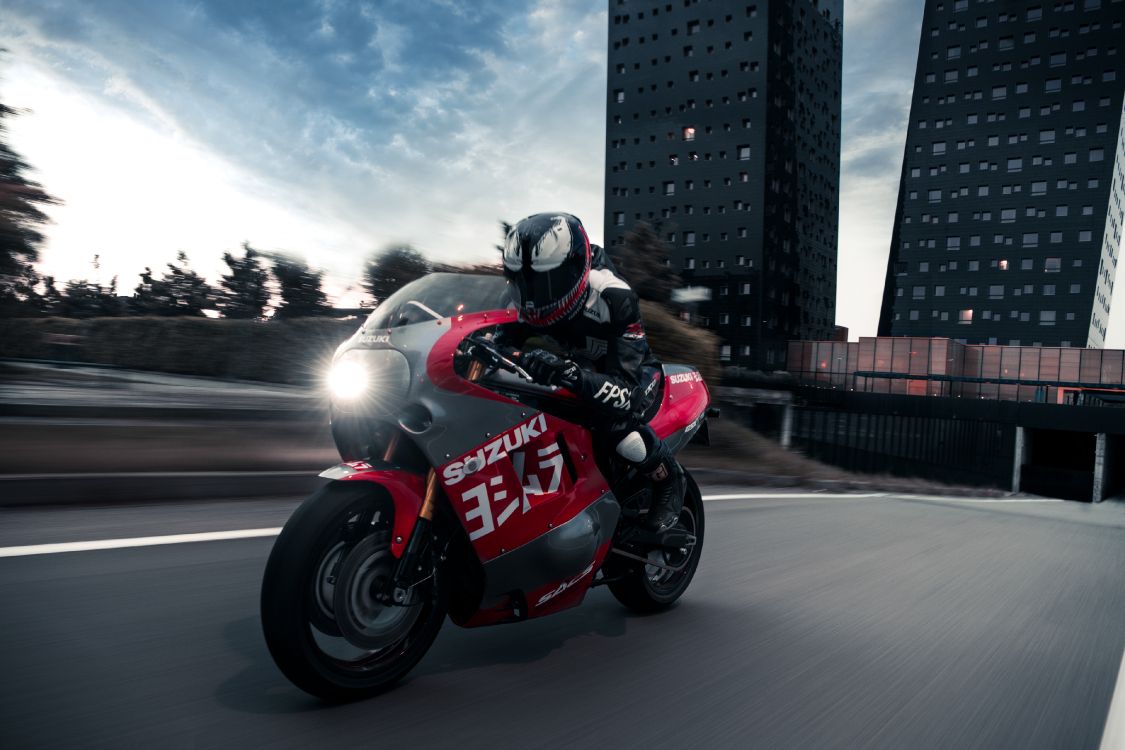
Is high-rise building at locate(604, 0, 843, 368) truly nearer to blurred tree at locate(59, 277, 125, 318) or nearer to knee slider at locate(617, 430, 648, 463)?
blurred tree at locate(59, 277, 125, 318)

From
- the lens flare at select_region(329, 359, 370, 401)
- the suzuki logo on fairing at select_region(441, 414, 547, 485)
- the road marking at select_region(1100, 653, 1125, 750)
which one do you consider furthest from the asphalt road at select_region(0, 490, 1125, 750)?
the lens flare at select_region(329, 359, 370, 401)

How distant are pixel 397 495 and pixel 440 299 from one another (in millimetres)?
936

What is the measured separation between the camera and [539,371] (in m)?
2.86

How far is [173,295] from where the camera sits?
1153 inches

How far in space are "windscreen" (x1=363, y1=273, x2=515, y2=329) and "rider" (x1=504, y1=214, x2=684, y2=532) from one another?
0.61 ft

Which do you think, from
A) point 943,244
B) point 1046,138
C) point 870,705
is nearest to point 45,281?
point 870,705

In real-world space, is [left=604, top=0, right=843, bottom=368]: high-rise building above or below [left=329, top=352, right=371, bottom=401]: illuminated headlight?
above

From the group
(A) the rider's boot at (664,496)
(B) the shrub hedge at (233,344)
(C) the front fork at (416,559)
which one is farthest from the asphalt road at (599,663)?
(B) the shrub hedge at (233,344)

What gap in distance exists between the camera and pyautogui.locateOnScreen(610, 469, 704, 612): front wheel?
392 centimetres

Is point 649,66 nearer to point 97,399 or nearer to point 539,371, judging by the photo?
point 97,399

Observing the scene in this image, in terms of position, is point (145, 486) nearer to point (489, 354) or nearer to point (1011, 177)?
point (489, 354)

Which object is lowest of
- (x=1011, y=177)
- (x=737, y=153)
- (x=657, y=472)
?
(x=657, y=472)

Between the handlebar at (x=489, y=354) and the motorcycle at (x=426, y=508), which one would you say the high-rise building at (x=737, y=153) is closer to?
the motorcycle at (x=426, y=508)

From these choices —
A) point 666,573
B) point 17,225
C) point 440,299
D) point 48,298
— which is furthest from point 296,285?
point 440,299
